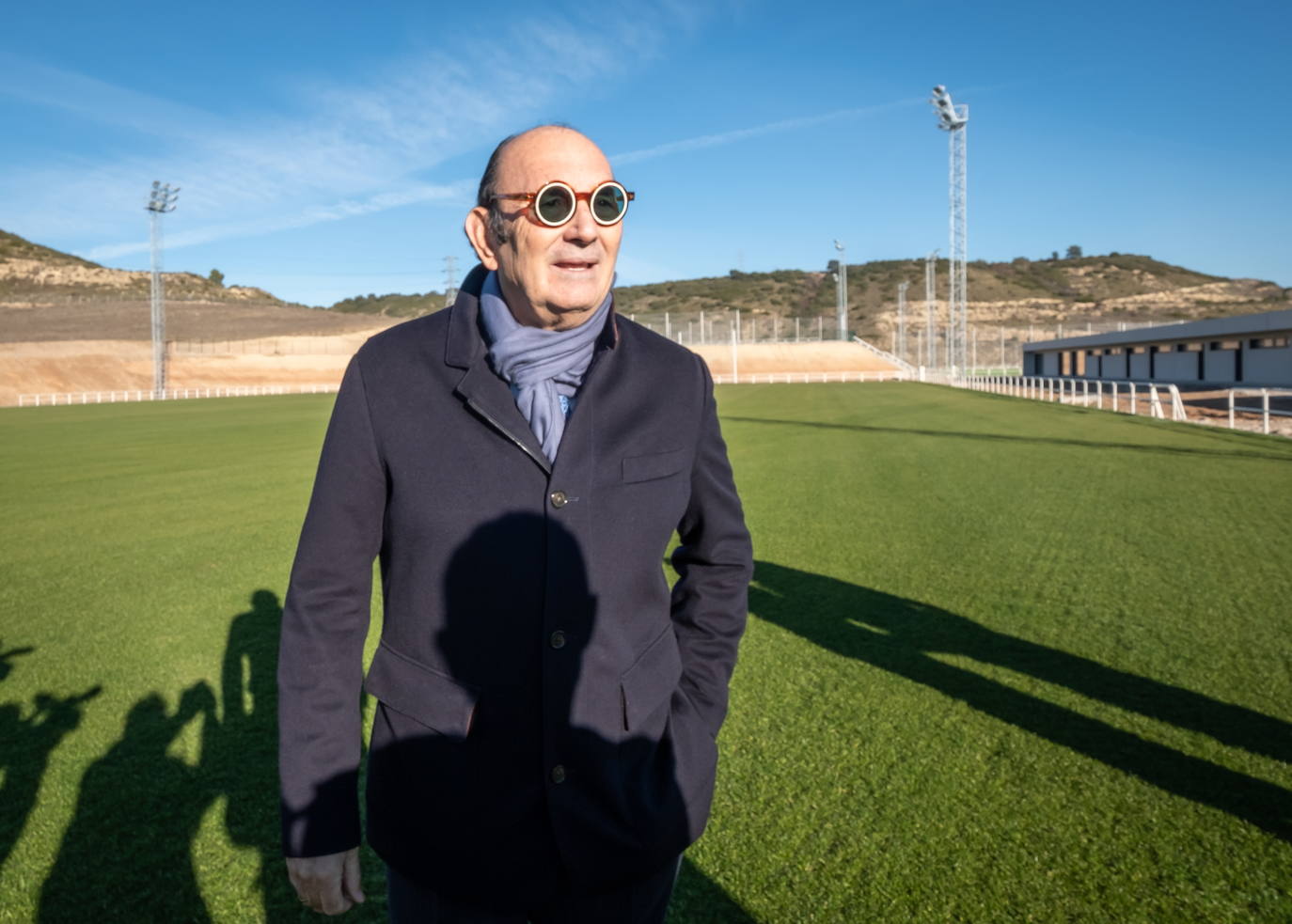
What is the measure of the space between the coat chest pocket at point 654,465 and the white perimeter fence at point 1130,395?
16064 mm

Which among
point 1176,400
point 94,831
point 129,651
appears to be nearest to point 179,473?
point 129,651

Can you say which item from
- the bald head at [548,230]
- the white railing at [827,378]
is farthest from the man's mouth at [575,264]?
the white railing at [827,378]

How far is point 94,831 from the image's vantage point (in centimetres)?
370

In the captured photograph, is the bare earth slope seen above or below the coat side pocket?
above

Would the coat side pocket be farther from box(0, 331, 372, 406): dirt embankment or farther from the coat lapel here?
box(0, 331, 372, 406): dirt embankment

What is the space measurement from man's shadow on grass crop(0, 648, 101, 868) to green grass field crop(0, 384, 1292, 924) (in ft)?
0.06

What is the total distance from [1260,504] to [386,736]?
11.2 metres

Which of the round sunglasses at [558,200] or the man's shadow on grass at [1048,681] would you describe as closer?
the round sunglasses at [558,200]

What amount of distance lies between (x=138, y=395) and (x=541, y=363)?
64.3 metres

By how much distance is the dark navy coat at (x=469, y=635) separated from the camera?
172cm

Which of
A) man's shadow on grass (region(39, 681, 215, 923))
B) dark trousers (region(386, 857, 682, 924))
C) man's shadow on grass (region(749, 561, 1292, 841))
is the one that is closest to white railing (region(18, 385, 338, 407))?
man's shadow on grass (region(39, 681, 215, 923))

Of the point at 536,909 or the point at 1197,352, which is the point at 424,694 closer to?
the point at 536,909

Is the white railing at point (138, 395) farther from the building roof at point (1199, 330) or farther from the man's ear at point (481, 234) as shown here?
the man's ear at point (481, 234)

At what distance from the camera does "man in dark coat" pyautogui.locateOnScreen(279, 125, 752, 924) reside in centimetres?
172
